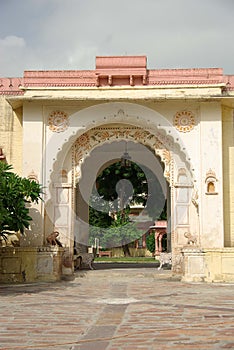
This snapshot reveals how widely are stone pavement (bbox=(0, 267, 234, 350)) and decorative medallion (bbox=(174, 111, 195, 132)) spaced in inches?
162

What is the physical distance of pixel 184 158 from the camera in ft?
42.5

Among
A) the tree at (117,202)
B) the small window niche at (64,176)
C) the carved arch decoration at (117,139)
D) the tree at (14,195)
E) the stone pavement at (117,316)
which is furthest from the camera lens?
the tree at (117,202)

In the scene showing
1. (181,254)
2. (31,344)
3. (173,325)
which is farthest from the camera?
(181,254)

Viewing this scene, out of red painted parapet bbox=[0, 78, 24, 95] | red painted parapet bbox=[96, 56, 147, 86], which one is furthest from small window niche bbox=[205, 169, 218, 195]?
red painted parapet bbox=[0, 78, 24, 95]

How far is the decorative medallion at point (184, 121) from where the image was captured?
12891 millimetres

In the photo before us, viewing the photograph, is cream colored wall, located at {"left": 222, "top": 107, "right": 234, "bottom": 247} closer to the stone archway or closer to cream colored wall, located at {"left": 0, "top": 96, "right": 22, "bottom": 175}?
the stone archway

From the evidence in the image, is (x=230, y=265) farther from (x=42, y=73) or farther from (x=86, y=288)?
(x=42, y=73)

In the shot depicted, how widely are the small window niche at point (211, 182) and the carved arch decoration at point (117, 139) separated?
1.04 meters

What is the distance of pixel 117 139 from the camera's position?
44.3 feet

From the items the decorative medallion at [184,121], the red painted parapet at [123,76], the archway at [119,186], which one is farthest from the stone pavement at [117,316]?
the red painted parapet at [123,76]

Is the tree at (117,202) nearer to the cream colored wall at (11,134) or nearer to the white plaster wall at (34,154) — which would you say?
the cream colored wall at (11,134)

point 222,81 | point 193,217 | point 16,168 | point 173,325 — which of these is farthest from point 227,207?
point 173,325

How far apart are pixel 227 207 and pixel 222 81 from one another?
10.7 ft

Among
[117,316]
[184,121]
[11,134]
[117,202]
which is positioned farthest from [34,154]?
[117,202]
